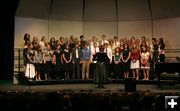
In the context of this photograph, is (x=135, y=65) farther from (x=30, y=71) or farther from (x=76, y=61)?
(x=30, y=71)

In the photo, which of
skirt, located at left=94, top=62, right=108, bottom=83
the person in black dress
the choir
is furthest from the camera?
the choir

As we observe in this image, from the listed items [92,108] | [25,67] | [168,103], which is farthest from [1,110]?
[25,67]

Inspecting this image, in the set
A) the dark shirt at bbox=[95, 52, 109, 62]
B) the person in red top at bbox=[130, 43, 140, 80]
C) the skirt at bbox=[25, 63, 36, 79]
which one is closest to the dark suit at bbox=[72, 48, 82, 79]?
the skirt at bbox=[25, 63, 36, 79]

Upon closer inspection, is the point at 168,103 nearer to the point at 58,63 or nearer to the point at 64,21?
the point at 58,63

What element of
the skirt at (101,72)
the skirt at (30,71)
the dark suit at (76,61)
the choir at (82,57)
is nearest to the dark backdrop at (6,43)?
the choir at (82,57)

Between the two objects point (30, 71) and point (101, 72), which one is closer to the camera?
point (101, 72)

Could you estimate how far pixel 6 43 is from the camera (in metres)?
16.8

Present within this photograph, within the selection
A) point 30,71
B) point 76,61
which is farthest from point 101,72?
point 30,71

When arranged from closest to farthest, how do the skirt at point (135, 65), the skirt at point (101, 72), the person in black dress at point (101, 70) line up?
1. the person in black dress at point (101, 70)
2. the skirt at point (101, 72)
3. the skirt at point (135, 65)

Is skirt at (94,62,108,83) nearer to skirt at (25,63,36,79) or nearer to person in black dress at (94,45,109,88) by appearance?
person in black dress at (94,45,109,88)

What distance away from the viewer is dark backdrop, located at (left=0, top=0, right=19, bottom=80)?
15.8m

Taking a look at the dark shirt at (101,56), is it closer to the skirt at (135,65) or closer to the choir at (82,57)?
the choir at (82,57)

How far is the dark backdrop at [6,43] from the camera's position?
1584 cm

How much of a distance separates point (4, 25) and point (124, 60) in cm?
573
